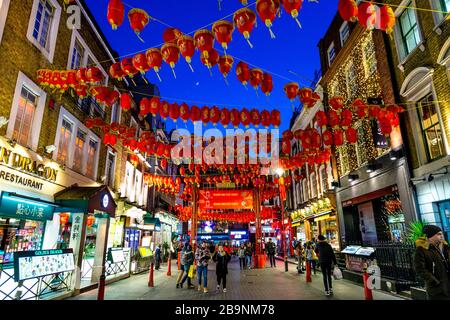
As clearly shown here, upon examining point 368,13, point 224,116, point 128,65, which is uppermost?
point 128,65

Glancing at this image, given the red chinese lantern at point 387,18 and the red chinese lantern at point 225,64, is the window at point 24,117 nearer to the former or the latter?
the red chinese lantern at point 225,64

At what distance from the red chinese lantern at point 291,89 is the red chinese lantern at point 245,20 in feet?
10.8

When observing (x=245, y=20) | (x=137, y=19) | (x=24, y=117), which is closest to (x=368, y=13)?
(x=245, y=20)

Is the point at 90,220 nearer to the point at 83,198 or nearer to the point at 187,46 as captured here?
the point at 83,198

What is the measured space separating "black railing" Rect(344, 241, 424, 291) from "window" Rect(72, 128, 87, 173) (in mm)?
13763

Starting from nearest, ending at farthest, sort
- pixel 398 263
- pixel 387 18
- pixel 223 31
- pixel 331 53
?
pixel 387 18 < pixel 223 31 < pixel 398 263 < pixel 331 53

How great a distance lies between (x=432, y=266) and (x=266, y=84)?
626 cm

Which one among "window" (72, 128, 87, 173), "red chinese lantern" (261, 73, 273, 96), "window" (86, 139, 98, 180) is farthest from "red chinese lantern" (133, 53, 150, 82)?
"window" (86, 139, 98, 180)

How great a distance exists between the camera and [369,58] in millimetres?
14859

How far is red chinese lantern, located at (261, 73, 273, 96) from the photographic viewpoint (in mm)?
8742

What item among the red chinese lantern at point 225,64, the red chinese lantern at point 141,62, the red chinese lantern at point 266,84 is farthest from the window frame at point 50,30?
the red chinese lantern at point 266,84

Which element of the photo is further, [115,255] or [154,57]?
[115,255]

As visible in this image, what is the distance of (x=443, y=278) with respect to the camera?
178 inches
